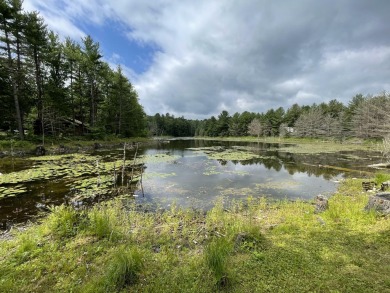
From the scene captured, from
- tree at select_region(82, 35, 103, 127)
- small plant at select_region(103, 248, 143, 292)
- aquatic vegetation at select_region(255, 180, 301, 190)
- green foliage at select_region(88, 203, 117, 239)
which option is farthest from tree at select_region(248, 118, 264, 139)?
small plant at select_region(103, 248, 143, 292)

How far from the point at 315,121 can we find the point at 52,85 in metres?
62.6

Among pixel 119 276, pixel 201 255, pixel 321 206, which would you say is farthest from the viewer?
pixel 321 206

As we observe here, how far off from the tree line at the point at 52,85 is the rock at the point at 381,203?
3047 centimetres

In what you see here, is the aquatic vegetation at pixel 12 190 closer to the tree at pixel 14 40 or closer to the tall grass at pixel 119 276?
the tall grass at pixel 119 276

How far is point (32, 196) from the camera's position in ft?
31.6

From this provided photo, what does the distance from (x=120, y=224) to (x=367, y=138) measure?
2342 inches

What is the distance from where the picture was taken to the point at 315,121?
193 feet

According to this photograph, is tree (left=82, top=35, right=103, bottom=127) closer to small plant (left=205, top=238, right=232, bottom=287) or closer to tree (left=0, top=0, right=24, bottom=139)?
tree (left=0, top=0, right=24, bottom=139)

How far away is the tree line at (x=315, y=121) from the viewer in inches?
1817

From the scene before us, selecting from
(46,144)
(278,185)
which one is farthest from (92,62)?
(278,185)

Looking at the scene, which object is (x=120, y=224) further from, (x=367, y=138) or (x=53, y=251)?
(x=367, y=138)

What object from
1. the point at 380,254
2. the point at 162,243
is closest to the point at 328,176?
the point at 380,254

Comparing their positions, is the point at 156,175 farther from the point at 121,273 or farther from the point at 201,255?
the point at 121,273

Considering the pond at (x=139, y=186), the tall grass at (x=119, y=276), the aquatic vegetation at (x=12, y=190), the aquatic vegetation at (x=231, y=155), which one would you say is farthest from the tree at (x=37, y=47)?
the tall grass at (x=119, y=276)
